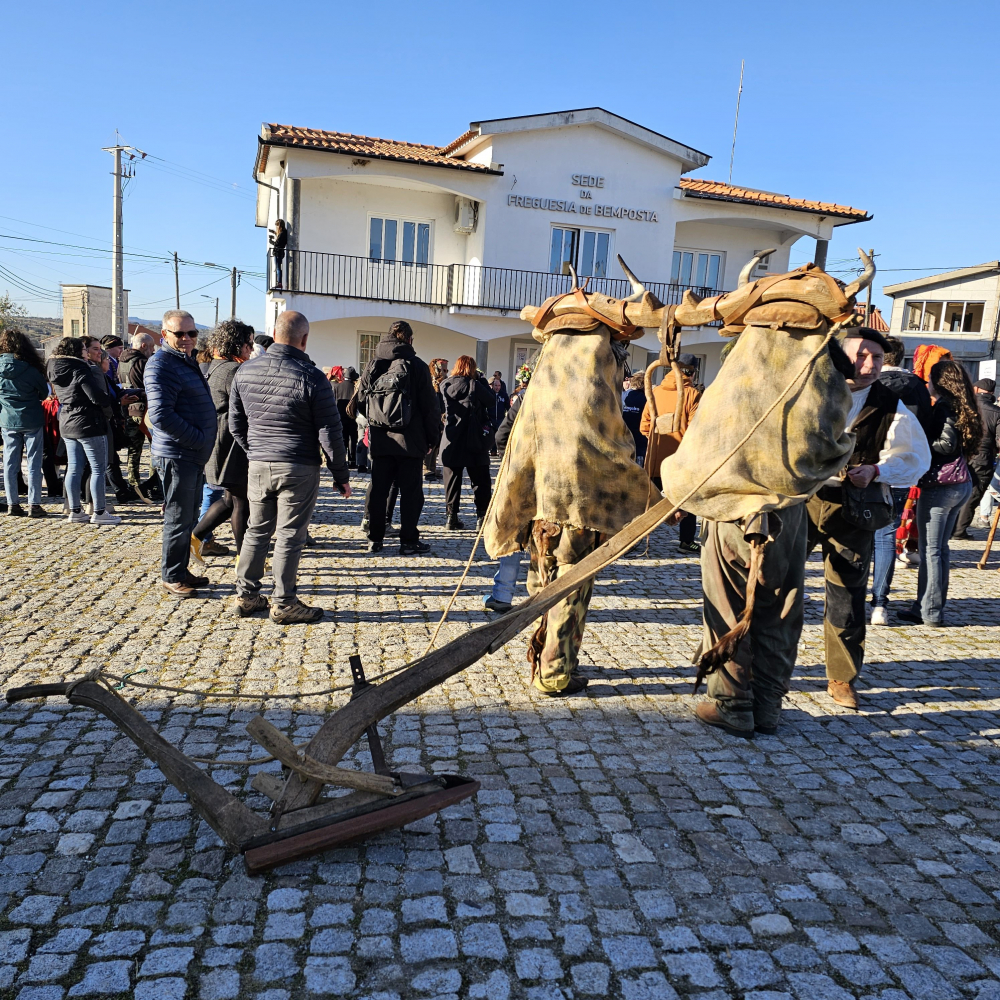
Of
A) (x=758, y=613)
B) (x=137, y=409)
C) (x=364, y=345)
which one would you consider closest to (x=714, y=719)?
(x=758, y=613)

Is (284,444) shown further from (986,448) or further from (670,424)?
(986,448)

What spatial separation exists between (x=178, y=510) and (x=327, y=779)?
3852mm

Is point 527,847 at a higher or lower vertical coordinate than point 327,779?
lower

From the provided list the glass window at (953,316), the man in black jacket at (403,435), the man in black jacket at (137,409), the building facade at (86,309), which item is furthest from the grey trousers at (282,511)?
the building facade at (86,309)

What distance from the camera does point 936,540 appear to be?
253 inches

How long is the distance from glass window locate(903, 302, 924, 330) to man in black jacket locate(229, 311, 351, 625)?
128 feet

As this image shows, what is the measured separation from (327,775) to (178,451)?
12.8ft

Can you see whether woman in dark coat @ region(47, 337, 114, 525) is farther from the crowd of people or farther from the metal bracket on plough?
the metal bracket on plough

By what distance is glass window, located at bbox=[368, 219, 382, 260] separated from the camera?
21922 millimetres

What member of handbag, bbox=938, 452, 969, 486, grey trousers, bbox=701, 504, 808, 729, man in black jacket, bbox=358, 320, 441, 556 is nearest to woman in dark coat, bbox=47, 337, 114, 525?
man in black jacket, bbox=358, 320, 441, 556

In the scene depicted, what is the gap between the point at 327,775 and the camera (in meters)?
2.78

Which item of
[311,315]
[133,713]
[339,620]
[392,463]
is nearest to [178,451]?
[339,620]

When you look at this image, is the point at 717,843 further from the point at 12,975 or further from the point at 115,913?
the point at 12,975

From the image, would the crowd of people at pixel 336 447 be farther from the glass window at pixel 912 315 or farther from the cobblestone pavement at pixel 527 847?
the glass window at pixel 912 315
